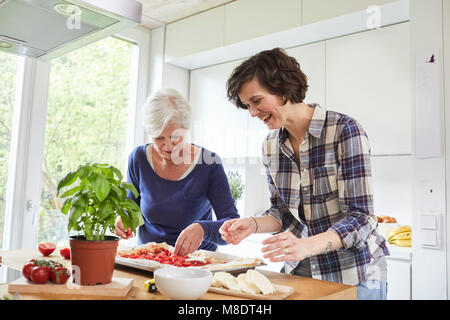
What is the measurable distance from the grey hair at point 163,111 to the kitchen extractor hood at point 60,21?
0.38 meters

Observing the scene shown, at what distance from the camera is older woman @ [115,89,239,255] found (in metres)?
1.84

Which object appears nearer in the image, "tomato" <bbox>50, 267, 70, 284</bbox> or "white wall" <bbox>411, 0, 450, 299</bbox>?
"tomato" <bbox>50, 267, 70, 284</bbox>

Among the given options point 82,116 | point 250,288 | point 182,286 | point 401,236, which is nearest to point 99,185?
point 182,286

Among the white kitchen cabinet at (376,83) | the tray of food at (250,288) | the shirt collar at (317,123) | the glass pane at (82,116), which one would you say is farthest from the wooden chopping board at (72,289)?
the glass pane at (82,116)

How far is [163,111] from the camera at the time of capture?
187 cm

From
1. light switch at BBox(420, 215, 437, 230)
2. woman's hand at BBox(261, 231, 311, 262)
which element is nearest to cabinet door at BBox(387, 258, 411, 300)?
light switch at BBox(420, 215, 437, 230)

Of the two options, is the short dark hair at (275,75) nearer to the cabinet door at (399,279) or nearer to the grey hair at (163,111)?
the grey hair at (163,111)

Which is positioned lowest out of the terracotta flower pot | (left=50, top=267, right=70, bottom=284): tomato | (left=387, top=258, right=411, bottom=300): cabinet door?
(left=387, top=258, right=411, bottom=300): cabinet door

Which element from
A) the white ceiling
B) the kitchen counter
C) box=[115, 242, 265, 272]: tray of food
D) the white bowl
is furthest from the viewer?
the white ceiling

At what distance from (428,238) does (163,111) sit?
1.41 m

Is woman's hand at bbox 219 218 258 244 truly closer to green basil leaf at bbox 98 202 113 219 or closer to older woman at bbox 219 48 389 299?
older woman at bbox 219 48 389 299

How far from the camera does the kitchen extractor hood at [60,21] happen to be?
4.49 ft

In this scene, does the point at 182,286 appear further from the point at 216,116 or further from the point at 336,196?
the point at 216,116

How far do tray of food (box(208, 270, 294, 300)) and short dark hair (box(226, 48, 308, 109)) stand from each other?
646 millimetres
